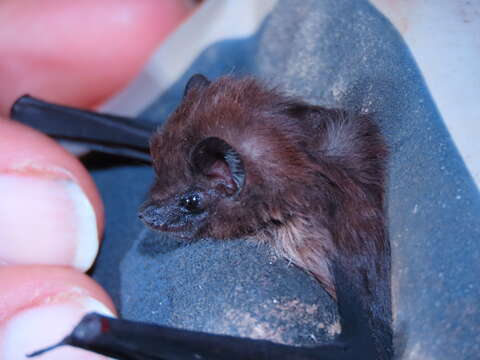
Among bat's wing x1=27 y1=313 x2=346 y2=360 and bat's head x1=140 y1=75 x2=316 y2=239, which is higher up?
bat's head x1=140 y1=75 x2=316 y2=239

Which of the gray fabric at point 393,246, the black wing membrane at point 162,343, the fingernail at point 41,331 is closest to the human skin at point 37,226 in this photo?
the fingernail at point 41,331

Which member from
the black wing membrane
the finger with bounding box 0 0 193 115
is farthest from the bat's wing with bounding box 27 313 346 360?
the finger with bounding box 0 0 193 115

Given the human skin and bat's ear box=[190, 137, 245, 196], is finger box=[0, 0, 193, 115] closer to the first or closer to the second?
the human skin

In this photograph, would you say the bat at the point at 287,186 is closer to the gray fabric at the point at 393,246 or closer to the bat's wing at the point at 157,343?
the gray fabric at the point at 393,246

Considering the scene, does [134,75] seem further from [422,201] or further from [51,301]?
[422,201]

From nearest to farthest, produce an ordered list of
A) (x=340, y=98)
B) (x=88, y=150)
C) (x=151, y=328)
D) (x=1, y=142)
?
→ 1. (x=151, y=328)
2. (x=340, y=98)
3. (x=1, y=142)
4. (x=88, y=150)

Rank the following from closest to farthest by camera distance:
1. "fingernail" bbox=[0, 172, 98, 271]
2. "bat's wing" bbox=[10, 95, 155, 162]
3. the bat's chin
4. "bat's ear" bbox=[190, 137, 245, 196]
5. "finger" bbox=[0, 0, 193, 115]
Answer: "bat's ear" bbox=[190, 137, 245, 196] < the bat's chin < "fingernail" bbox=[0, 172, 98, 271] < "bat's wing" bbox=[10, 95, 155, 162] < "finger" bbox=[0, 0, 193, 115]

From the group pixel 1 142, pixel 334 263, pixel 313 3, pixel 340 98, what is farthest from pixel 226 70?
pixel 334 263
